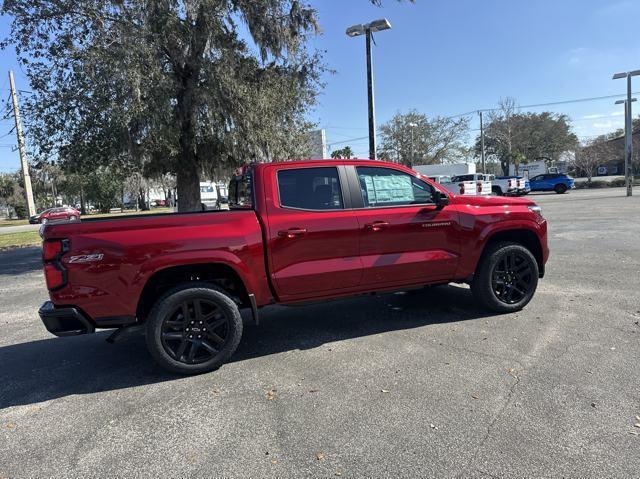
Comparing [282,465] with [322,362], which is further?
[322,362]

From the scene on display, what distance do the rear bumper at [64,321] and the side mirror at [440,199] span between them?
3705mm

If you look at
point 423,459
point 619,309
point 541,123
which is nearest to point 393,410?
point 423,459

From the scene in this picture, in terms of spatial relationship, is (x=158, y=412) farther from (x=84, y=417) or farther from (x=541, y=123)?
(x=541, y=123)

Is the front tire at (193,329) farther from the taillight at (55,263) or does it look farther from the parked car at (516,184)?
the parked car at (516,184)

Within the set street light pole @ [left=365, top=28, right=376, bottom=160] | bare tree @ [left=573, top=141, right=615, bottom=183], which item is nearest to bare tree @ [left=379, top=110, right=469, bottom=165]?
bare tree @ [left=573, top=141, right=615, bottom=183]

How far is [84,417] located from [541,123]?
3090 inches

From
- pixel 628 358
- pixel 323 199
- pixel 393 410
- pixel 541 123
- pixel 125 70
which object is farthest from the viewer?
pixel 541 123

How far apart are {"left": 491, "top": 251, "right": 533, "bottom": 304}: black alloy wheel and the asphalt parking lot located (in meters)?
0.28

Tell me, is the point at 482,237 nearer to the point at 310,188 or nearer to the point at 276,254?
the point at 310,188

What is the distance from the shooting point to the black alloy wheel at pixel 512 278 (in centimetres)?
545

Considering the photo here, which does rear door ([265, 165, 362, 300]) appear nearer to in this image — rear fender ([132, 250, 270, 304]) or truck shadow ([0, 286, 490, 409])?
rear fender ([132, 250, 270, 304])

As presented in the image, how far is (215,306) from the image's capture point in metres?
4.25

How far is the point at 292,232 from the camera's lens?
173 inches

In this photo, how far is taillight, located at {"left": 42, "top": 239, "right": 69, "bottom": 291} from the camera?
3.76 m
